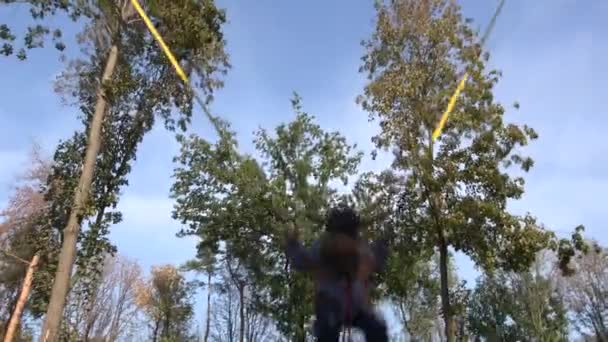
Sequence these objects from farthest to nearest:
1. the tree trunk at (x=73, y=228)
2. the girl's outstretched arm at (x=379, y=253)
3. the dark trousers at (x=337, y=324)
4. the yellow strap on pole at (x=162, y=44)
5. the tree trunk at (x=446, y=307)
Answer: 1. the tree trunk at (x=446, y=307)
2. the tree trunk at (x=73, y=228)
3. the yellow strap on pole at (x=162, y=44)
4. the girl's outstretched arm at (x=379, y=253)
5. the dark trousers at (x=337, y=324)

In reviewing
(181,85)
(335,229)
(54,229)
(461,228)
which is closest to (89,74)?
(181,85)

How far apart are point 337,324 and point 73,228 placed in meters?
8.54

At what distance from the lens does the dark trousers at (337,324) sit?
144 inches

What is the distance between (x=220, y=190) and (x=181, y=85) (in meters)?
9.04

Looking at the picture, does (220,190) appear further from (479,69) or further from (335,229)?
(335,229)

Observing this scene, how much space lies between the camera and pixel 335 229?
375cm

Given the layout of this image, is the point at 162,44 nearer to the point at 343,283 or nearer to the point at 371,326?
the point at 343,283

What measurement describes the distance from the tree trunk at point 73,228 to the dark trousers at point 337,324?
7.48 metres

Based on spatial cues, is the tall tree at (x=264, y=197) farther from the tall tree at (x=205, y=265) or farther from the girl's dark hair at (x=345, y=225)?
the girl's dark hair at (x=345, y=225)

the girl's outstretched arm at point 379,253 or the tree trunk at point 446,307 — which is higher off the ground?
the tree trunk at point 446,307

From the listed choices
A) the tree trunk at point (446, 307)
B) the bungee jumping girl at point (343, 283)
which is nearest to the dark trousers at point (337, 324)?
the bungee jumping girl at point (343, 283)

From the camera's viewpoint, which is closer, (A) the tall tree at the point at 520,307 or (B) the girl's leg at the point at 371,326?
(B) the girl's leg at the point at 371,326

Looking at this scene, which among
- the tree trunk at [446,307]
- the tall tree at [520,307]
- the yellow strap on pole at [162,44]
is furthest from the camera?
the tall tree at [520,307]

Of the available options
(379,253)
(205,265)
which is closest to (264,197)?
(205,265)
